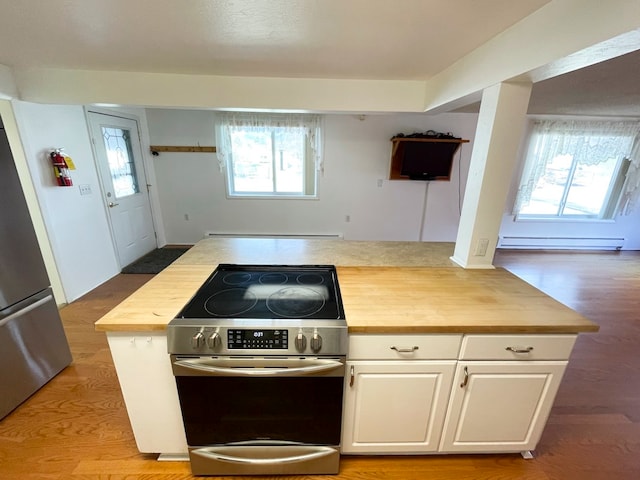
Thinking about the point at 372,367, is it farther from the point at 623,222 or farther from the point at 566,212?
the point at 623,222

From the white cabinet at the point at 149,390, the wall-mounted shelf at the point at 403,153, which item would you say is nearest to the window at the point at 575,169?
the wall-mounted shelf at the point at 403,153

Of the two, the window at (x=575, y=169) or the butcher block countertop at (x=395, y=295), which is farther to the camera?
the window at (x=575, y=169)

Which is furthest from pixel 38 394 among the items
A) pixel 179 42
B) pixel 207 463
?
pixel 179 42

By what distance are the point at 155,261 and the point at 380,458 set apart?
374 cm

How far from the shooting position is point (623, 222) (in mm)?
4684

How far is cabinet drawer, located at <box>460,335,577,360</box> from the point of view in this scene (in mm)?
1198

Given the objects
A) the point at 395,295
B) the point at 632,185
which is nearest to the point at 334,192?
the point at 395,295

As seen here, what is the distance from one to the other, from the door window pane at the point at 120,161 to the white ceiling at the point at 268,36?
63.1 inches

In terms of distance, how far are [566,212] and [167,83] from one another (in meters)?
6.06

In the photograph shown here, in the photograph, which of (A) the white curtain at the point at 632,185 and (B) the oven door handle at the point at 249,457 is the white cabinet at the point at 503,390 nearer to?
(B) the oven door handle at the point at 249,457

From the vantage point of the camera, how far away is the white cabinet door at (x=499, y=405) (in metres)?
1.25

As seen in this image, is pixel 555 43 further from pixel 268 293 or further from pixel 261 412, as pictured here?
pixel 261 412

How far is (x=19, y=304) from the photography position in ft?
5.43

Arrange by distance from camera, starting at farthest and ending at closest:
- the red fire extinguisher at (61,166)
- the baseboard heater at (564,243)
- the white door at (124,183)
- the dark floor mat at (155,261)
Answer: the baseboard heater at (564,243) < the dark floor mat at (155,261) < the white door at (124,183) < the red fire extinguisher at (61,166)
